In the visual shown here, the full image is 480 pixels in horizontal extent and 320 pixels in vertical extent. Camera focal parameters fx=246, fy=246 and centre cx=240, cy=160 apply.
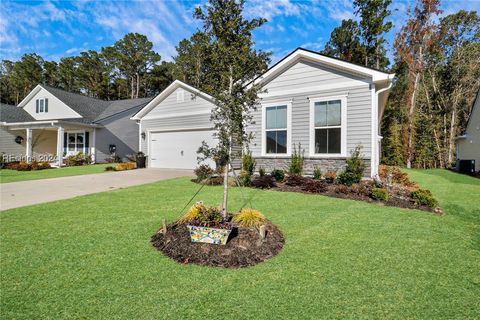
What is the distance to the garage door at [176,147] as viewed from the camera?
14055 mm

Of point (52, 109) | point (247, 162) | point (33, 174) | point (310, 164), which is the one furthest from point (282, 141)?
point (52, 109)

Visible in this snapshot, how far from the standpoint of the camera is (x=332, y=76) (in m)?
9.37

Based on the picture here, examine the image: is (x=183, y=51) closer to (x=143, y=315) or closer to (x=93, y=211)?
(x=93, y=211)

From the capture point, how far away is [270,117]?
10570 millimetres

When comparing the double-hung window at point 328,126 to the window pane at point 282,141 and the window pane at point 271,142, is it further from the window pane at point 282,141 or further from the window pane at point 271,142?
the window pane at point 271,142

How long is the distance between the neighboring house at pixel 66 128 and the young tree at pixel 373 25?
66.9 ft

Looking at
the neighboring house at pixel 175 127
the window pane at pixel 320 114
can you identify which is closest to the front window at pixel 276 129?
the window pane at pixel 320 114

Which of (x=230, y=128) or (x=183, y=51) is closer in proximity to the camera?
(x=230, y=128)

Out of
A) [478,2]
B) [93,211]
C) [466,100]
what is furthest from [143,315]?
[478,2]

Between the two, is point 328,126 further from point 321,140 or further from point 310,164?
point 310,164

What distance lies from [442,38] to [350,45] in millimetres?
7471

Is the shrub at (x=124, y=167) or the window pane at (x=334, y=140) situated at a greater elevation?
the window pane at (x=334, y=140)

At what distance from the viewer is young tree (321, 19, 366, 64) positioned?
71.5ft

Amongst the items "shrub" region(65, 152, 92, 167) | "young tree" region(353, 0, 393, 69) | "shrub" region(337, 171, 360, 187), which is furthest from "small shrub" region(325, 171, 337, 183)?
"young tree" region(353, 0, 393, 69)
